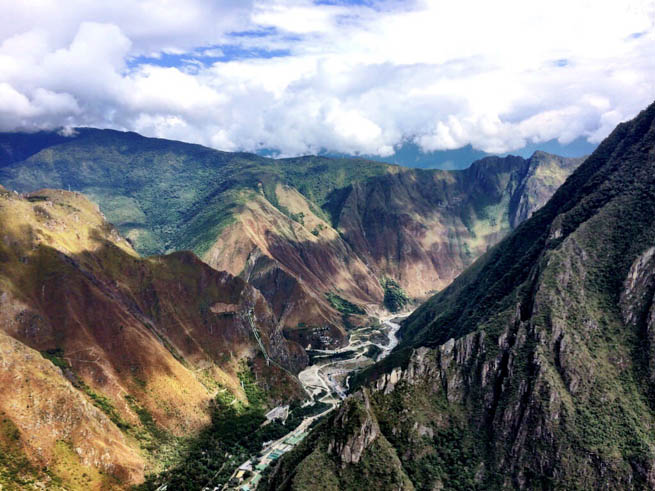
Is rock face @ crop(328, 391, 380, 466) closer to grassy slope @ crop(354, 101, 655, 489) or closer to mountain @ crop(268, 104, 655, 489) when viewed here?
mountain @ crop(268, 104, 655, 489)

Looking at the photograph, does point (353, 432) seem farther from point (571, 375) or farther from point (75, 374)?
point (75, 374)

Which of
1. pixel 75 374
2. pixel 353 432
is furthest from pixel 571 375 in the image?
pixel 75 374

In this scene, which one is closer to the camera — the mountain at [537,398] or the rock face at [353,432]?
the rock face at [353,432]

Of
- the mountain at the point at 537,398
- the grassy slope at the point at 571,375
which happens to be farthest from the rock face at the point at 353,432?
the grassy slope at the point at 571,375

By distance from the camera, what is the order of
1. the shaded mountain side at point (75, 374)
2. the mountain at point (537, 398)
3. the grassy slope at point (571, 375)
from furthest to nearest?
the shaded mountain side at point (75, 374) → the grassy slope at point (571, 375) → the mountain at point (537, 398)

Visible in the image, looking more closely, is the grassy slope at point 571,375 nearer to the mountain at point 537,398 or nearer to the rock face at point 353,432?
the mountain at point 537,398

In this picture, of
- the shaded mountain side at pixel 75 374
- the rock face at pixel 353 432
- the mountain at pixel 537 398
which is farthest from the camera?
the shaded mountain side at pixel 75 374

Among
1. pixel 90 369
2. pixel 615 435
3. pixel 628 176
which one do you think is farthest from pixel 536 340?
pixel 90 369

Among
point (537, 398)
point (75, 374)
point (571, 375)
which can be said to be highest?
point (75, 374)

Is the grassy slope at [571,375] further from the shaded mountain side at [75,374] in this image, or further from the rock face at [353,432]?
the shaded mountain side at [75,374]
